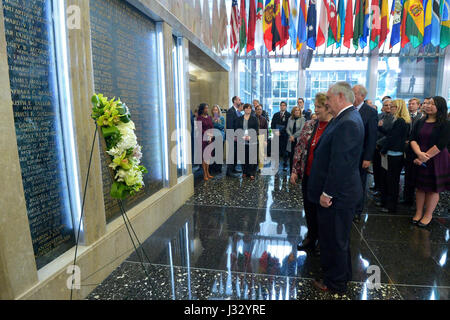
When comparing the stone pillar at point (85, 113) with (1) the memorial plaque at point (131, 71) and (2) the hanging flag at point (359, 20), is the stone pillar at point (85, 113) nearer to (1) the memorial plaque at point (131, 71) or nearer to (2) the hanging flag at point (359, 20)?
(1) the memorial plaque at point (131, 71)

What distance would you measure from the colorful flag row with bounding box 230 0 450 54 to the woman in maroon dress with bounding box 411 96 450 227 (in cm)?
567

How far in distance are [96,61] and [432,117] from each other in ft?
12.3

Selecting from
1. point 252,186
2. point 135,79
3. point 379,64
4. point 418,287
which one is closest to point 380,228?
point 418,287

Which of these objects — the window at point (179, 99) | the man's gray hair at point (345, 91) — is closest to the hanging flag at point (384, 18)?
the window at point (179, 99)

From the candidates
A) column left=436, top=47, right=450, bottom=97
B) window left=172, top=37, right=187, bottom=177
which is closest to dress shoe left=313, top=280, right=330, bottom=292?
window left=172, top=37, right=187, bottom=177

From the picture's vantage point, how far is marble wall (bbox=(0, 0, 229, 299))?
1.52 meters

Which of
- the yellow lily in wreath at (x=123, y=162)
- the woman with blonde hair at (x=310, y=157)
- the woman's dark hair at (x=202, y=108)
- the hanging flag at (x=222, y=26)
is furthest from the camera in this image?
the hanging flag at (x=222, y=26)

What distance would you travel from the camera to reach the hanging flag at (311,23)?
803 centimetres

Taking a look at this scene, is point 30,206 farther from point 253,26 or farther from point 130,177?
point 253,26

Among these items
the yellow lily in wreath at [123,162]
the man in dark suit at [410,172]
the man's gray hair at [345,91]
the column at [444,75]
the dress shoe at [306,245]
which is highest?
the column at [444,75]

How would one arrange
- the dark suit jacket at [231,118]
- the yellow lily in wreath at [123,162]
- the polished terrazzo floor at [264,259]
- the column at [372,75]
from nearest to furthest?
the yellow lily in wreath at [123,162], the polished terrazzo floor at [264,259], the dark suit jacket at [231,118], the column at [372,75]

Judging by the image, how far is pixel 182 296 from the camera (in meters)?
2.12

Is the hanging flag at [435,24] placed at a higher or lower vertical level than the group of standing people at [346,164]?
higher

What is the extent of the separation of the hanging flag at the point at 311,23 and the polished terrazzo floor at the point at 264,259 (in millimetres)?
5808
